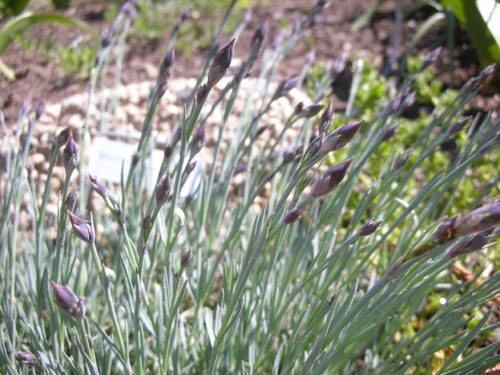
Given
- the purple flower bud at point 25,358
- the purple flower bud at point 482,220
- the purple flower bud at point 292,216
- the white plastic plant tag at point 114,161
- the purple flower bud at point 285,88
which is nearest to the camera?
the purple flower bud at point 482,220

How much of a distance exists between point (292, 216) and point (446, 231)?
0.49 feet

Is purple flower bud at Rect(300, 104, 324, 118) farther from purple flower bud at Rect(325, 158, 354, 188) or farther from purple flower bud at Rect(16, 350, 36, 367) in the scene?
purple flower bud at Rect(16, 350, 36, 367)

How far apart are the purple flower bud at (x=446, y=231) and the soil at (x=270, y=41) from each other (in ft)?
5.07

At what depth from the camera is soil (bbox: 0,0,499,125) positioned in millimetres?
1890

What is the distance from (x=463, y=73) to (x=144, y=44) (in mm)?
1499

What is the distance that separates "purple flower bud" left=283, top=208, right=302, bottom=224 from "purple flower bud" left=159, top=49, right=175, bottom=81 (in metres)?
0.29

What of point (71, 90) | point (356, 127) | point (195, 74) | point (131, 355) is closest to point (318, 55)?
point (195, 74)

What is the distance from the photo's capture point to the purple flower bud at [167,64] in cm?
63

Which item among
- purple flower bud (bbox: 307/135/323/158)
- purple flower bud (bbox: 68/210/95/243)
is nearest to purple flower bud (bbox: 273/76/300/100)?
purple flower bud (bbox: 307/135/323/158)

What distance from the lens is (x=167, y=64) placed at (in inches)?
25.0

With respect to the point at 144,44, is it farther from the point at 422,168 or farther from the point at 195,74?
the point at 422,168

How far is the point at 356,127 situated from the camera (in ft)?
Answer: 1.50

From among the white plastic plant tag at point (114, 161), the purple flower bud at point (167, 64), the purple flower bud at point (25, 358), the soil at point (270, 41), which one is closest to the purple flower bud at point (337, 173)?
the purple flower bud at point (167, 64)

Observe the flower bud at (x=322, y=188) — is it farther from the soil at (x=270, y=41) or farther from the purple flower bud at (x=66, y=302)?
the soil at (x=270, y=41)
